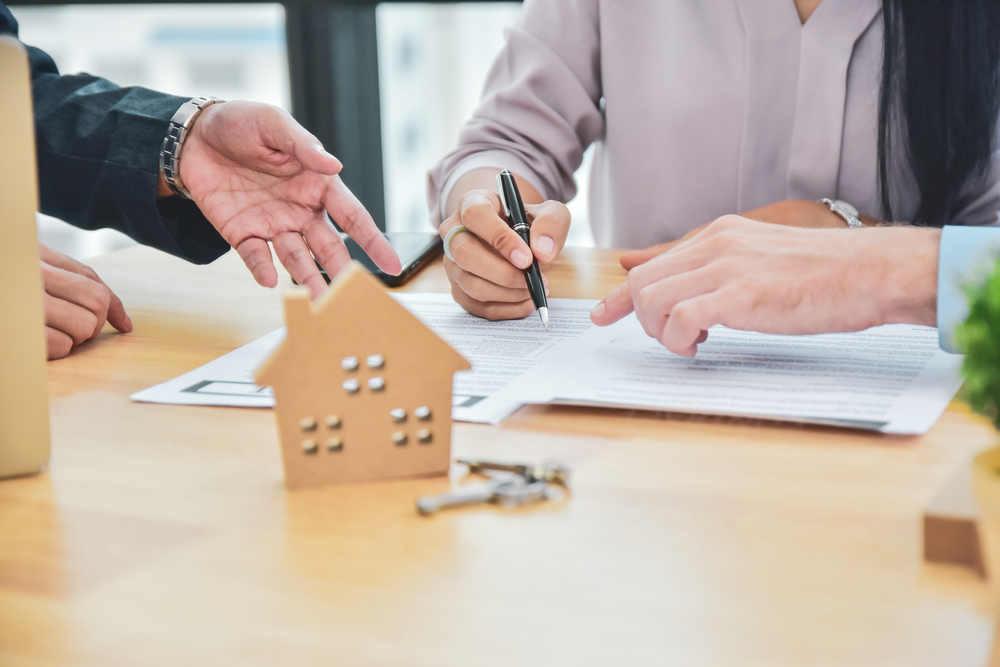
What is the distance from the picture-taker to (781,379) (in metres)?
0.64

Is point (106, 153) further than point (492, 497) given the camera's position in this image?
Yes

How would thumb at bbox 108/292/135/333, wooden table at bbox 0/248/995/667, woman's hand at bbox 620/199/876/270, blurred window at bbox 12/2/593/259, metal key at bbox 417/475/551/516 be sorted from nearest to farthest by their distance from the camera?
wooden table at bbox 0/248/995/667, metal key at bbox 417/475/551/516, thumb at bbox 108/292/135/333, woman's hand at bbox 620/199/876/270, blurred window at bbox 12/2/593/259

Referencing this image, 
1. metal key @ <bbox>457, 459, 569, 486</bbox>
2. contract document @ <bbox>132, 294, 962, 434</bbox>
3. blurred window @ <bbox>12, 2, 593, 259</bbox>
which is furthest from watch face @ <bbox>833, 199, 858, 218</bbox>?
blurred window @ <bbox>12, 2, 593, 259</bbox>

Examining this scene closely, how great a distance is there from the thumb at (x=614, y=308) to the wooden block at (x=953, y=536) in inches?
14.4

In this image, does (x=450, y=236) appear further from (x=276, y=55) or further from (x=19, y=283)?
(x=276, y=55)

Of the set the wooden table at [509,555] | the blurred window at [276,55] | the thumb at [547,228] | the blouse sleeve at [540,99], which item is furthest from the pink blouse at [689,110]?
the blurred window at [276,55]

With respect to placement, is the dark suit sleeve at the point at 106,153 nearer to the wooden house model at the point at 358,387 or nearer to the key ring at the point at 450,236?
the key ring at the point at 450,236

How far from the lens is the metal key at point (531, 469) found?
482 millimetres

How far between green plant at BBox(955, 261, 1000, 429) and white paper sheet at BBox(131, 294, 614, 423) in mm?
305

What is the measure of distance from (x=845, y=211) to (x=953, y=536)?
76 cm

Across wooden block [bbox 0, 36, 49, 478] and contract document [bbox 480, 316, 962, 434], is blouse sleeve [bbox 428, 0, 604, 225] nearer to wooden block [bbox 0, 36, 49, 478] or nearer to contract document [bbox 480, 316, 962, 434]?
contract document [bbox 480, 316, 962, 434]

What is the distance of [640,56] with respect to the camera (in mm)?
1271

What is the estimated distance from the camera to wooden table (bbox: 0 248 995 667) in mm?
336

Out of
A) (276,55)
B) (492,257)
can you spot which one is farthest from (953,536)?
(276,55)
